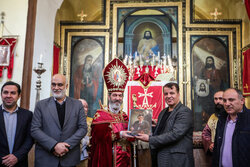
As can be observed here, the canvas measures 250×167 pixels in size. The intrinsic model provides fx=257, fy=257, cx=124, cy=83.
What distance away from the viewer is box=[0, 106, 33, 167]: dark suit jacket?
2.85 metres

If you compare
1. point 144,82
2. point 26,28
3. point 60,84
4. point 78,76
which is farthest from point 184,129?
point 78,76

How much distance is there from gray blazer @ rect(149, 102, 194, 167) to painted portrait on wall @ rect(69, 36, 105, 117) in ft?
18.3

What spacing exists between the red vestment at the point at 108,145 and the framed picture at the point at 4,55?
2347mm

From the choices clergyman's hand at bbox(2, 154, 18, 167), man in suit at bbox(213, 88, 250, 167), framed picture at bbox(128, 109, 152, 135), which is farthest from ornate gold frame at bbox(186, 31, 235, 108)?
clergyman's hand at bbox(2, 154, 18, 167)

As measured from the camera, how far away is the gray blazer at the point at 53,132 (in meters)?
2.79

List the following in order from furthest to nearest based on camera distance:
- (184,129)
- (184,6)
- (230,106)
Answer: (184,6) → (184,129) → (230,106)

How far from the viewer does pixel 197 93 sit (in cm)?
823

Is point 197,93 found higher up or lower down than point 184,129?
higher up

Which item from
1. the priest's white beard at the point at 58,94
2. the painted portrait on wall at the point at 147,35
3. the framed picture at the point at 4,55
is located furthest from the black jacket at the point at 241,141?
the painted portrait on wall at the point at 147,35

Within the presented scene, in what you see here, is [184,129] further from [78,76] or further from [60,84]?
[78,76]

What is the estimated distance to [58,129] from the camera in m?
2.88

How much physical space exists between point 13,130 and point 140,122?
149 cm

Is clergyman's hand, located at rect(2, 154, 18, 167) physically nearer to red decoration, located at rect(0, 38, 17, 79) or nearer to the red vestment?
the red vestment

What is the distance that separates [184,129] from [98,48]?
6307mm
